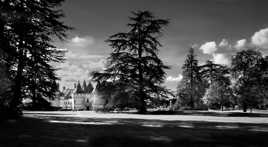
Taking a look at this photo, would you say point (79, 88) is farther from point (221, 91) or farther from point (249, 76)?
point (249, 76)

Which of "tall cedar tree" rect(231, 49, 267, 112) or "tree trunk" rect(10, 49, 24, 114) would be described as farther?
"tall cedar tree" rect(231, 49, 267, 112)

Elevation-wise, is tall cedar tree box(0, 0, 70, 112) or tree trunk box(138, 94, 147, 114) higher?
tall cedar tree box(0, 0, 70, 112)

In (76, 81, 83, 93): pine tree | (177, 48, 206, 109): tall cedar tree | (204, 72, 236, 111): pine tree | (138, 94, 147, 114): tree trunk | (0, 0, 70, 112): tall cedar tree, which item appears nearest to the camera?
(0, 0, 70, 112): tall cedar tree

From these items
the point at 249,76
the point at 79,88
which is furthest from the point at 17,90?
the point at 79,88

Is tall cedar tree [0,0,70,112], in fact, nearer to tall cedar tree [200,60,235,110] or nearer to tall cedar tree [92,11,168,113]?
tall cedar tree [92,11,168,113]

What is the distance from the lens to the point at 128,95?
28.9 meters

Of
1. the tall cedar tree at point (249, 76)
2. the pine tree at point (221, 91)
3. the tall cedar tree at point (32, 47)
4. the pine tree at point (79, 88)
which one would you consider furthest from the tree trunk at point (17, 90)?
the pine tree at point (79, 88)

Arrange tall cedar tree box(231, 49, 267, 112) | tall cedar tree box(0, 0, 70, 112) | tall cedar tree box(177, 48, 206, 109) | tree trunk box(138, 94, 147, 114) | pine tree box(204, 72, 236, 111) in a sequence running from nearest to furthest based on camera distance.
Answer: tall cedar tree box(0, 0, 70, 112) < tree trunk box(138, 94, 147, 114) < tall cedar tree box(231, 49, 267, 112) < pine tree box(204, 72, 236, 111) < tall cedar tree box(177, 48, 206, 109)

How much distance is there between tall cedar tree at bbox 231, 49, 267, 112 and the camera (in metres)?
37.5

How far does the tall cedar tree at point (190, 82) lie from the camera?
165 ft

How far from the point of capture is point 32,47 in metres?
15.6

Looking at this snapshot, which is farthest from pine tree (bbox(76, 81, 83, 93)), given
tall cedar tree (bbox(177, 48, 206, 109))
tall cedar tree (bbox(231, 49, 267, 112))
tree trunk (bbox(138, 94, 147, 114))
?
tree trunk (bbox(138, 94, 147, 114))

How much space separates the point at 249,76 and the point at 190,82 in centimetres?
1404

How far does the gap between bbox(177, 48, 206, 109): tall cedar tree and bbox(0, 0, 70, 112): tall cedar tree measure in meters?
36.6
